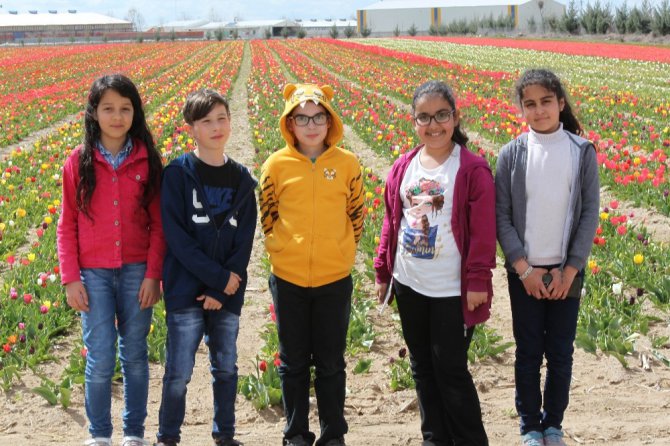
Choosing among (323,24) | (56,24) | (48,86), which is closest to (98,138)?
(48,86)

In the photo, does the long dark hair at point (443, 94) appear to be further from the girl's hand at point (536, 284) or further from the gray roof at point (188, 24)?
the gray roof at point (188, 24)

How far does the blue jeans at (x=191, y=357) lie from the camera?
10.9 ft

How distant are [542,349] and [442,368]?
0.48 m

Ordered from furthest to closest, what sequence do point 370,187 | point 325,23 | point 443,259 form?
point 325,23
point 370,187
point 443,259

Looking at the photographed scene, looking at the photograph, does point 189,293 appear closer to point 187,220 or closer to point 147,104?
point 187,220

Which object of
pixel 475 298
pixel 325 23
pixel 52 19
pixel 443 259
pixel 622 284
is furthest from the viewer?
pixel 325 23

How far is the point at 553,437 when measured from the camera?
3.39 m

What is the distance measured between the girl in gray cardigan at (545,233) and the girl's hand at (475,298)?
28 centimetres

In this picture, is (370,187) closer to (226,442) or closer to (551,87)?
(551,87)

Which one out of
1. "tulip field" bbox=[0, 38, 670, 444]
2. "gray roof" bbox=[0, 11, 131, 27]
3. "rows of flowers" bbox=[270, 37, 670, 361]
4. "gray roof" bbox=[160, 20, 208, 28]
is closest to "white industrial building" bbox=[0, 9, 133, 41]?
"gray roof" bbox=[0, 11, 131, 27]

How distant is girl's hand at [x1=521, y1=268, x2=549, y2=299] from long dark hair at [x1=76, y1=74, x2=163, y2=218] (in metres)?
1.70

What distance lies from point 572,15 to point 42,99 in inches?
1918

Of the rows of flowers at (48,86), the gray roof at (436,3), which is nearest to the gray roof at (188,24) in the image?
the gray roof at (436,3)

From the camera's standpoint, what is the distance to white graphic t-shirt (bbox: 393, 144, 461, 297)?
322 centimetres
